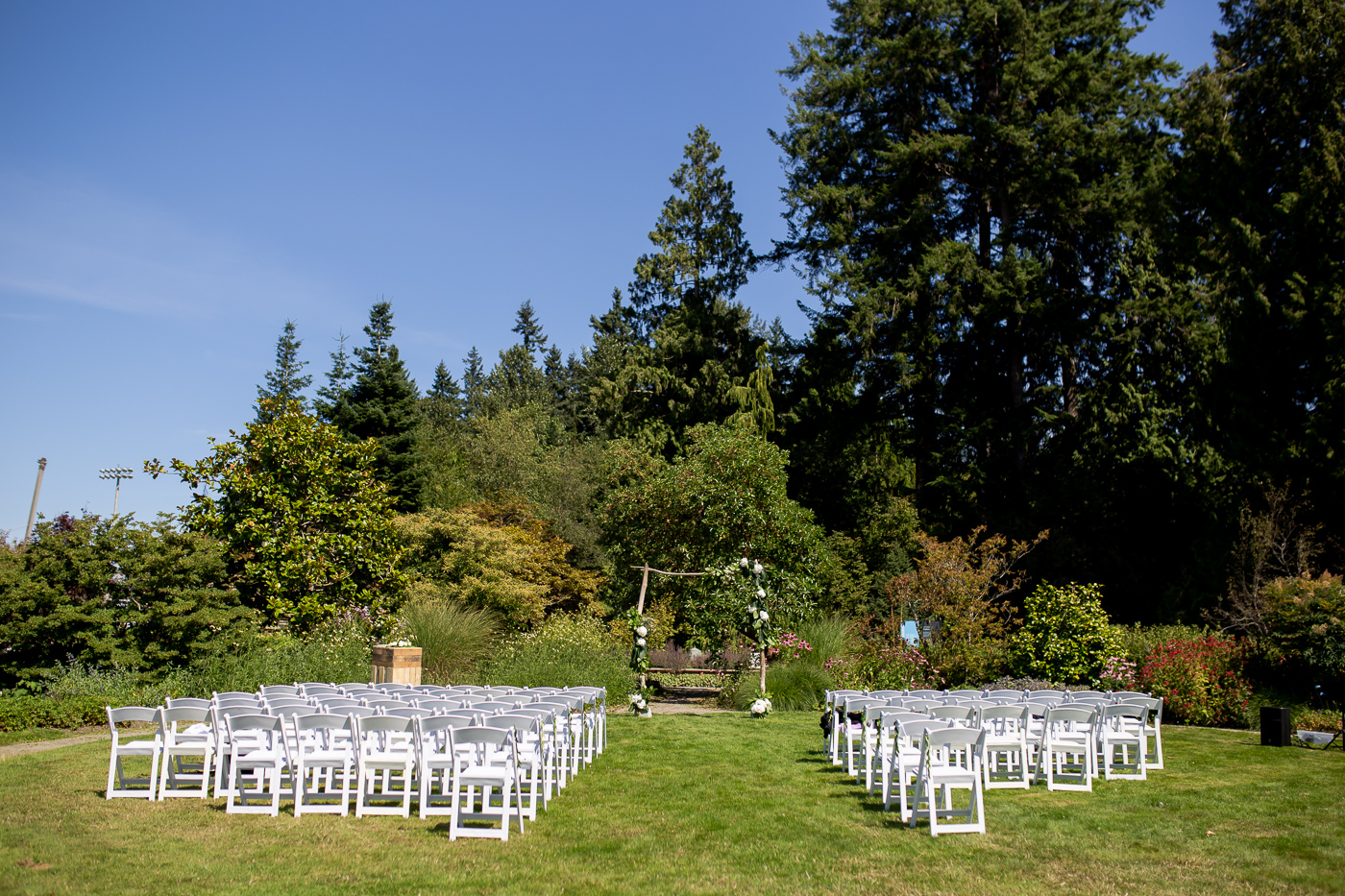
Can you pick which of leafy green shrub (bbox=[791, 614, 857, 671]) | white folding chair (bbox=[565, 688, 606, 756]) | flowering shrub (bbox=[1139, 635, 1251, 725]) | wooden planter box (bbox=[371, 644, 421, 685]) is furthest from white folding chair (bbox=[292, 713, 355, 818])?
flowering shrub (bbox=[1139, 635, 1251, 725])

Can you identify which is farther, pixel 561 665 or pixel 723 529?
pixel 723 529

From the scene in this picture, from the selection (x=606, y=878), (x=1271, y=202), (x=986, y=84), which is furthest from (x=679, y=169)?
(x=606, y=878)

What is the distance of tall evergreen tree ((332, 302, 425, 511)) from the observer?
110ft

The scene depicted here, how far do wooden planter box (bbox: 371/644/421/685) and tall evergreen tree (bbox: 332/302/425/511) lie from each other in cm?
1852

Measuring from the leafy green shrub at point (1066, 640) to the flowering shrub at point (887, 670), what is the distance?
5.30ft

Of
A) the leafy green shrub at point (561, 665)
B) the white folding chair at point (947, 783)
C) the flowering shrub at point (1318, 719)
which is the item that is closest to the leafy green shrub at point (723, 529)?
the leafy green shrub at point (561, 665)

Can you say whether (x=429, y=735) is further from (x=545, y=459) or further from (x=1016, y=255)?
(x=545, y=459)

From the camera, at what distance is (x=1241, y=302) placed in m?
21.5

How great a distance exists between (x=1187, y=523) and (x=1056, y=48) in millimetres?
14886

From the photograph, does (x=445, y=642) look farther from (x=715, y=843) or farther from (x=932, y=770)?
(x=932, y=770)

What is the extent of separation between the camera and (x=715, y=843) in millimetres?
6820

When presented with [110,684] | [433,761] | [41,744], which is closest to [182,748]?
[433,761]

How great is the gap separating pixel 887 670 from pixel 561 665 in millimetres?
5958

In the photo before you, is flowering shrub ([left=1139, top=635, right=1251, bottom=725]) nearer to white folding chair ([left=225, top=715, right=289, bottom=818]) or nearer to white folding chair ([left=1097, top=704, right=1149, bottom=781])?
white folding chair ([left=1097, top=704, right=1149, bottom=781])
